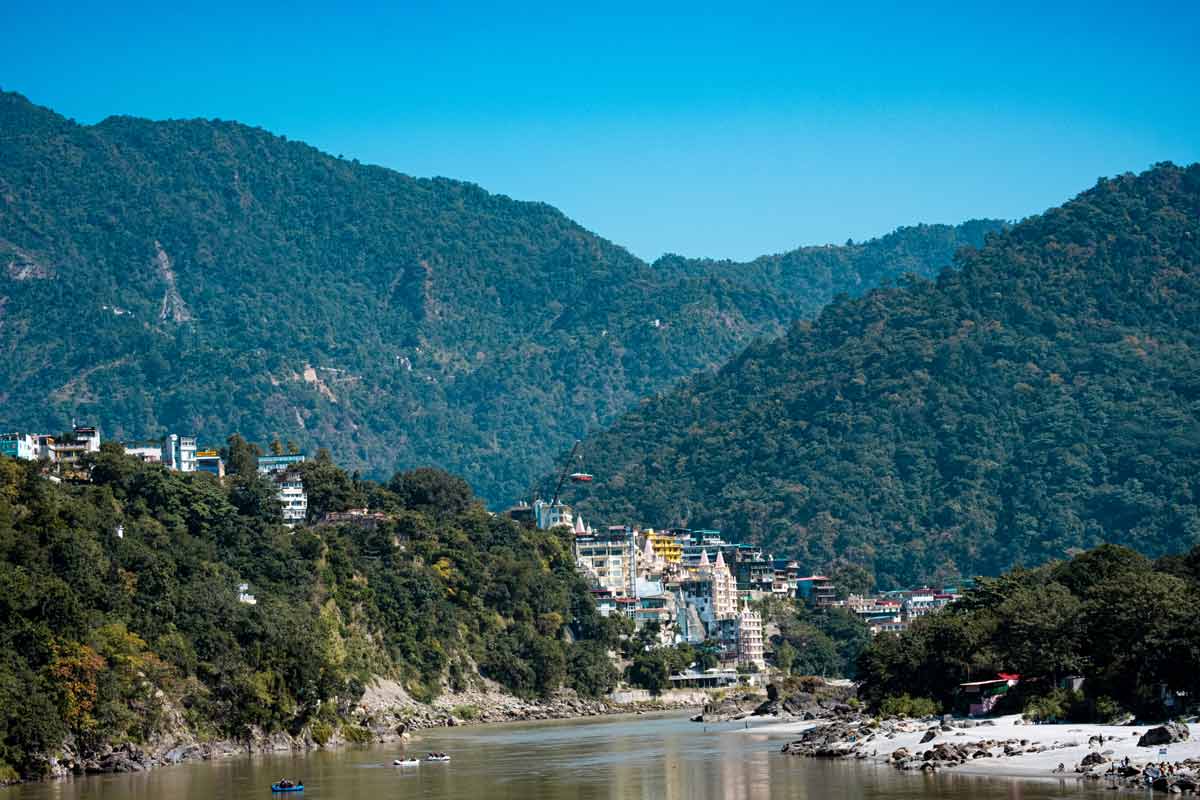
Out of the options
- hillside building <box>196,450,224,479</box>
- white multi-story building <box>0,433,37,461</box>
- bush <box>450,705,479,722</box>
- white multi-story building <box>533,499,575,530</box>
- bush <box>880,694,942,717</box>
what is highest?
white multi-story building <box>0,433,37,461</box>

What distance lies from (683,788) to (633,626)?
7331 centimetres

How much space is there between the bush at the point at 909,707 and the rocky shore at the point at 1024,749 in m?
1.72

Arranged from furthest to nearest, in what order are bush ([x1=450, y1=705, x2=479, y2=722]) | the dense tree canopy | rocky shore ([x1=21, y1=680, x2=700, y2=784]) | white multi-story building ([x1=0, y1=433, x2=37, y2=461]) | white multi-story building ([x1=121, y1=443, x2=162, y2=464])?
1. white multi-story building ([x1=121, y1=443, x2=162, y2=464])
2. white multi-story building ([x1=0, y1=433, x2=37, y2=461])
3. bush ([x1=450, y1=705, x2=479, y2=722])
4. rocky shore ([x1=21, y1=680, x2=700, y2=784])
5. the dense tree canopy

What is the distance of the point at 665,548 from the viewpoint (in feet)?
570

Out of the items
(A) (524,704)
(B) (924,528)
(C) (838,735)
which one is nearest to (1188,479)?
(B) (924,528)

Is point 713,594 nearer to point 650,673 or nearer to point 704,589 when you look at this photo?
point 704,589

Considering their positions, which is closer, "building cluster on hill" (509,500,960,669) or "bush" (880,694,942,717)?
"bush" (880,694,942,717)

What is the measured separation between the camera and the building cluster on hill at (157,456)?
114m

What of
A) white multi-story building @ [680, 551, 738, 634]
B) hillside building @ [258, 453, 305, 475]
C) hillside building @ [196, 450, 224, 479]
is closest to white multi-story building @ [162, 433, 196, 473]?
hillside building @ [196, 450, 224, 479]

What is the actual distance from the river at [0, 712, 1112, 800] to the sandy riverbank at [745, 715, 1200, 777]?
4.18ft

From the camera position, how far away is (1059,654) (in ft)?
218

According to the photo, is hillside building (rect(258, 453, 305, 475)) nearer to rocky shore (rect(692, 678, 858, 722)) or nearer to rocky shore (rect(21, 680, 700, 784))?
rocky shore (rect(21, 680, 700, 784))

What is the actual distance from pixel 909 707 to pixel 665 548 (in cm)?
9914

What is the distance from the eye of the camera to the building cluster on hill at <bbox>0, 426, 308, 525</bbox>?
373ft
